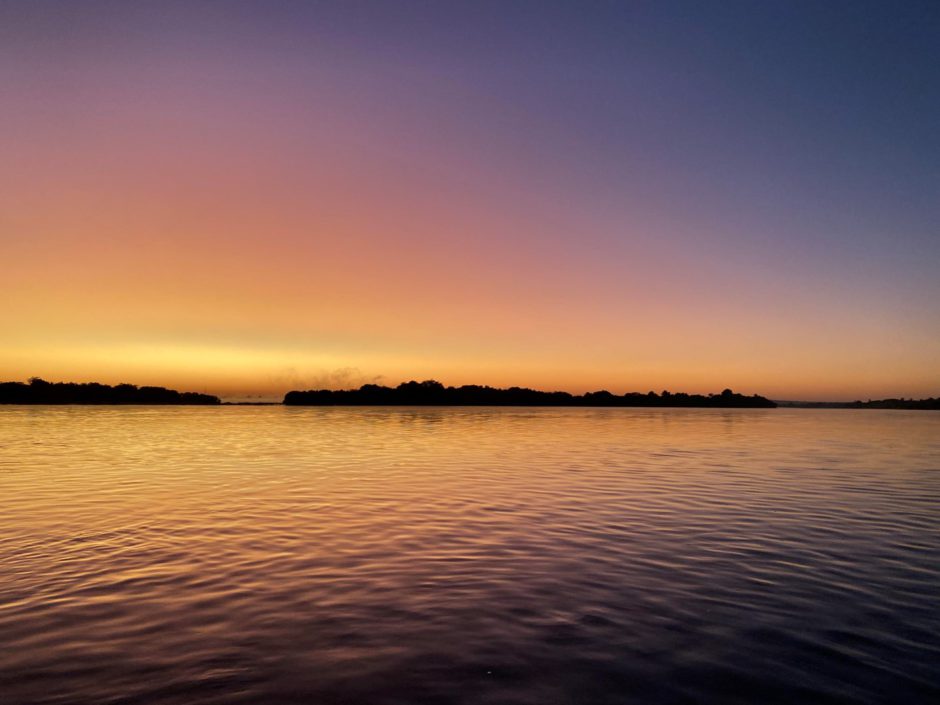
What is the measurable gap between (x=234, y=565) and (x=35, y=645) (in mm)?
5065

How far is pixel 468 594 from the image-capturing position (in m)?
11.8

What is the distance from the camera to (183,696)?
7406 millimetres

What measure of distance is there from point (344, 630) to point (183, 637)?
90.0 inches

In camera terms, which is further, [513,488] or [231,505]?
[513,488]

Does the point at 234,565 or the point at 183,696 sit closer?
the point at 183,696

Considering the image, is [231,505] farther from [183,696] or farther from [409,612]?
[183,696]

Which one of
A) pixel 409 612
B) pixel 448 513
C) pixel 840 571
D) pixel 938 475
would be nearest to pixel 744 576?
pixel 840 571

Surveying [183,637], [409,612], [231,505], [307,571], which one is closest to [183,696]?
[183,637]

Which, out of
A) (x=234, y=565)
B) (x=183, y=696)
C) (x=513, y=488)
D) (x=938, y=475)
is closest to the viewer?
(x=183, y=696)

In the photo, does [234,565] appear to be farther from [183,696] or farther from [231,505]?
[231,505]

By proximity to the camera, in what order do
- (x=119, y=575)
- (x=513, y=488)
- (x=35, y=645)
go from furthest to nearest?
(x=513, y=488) → (x=119, y=575) → (x=35, y=645)

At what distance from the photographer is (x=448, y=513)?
68.5ft

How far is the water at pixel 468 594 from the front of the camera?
7.98 meters

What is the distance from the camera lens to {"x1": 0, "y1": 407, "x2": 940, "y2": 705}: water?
798cm
